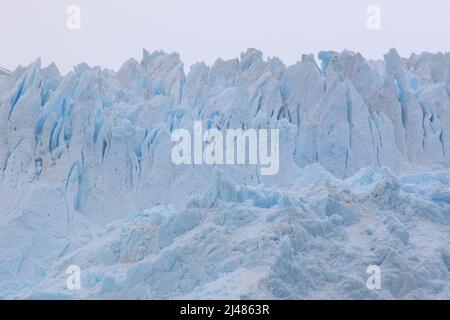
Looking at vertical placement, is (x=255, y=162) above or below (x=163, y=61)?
below

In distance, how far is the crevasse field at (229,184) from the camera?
7.58 m

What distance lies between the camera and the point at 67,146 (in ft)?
35.8

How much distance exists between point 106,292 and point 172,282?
601 millimetres

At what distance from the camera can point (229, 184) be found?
848 centimetres

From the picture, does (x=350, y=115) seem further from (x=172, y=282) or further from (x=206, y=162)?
(x=172, y=282)

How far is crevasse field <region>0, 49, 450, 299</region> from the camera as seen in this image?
7578 millimetres

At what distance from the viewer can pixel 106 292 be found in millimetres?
7582

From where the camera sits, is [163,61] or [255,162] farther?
[163,61]

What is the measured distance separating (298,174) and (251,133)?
849 mm
